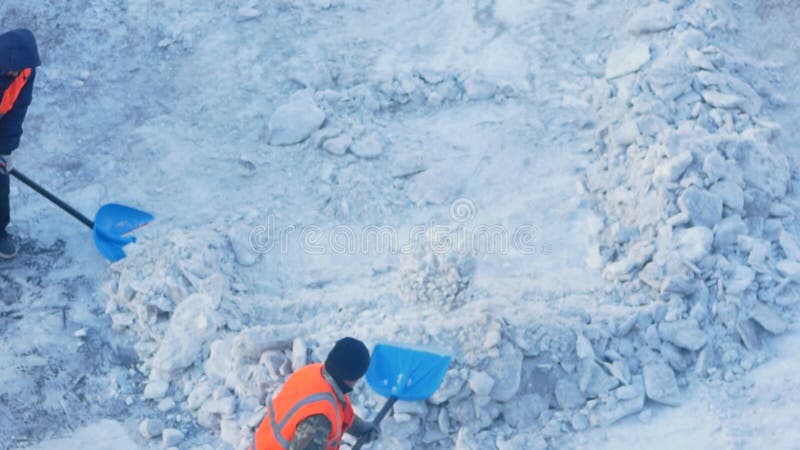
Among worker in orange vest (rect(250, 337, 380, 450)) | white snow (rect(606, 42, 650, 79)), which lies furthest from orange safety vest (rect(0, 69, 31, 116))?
white snow (rect(606, 42, 650, 79))

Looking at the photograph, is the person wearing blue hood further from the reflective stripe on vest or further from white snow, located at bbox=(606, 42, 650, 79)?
white snow, located at bbox=(606, 42, 650, 79)

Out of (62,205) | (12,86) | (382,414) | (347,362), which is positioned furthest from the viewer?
(62,205)

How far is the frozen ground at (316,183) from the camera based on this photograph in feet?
17.1

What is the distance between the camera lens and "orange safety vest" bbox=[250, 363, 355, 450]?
3949mm

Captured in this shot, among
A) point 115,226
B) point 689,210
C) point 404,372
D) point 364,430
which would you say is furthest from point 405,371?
point 115,226

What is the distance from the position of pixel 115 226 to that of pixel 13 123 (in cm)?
95

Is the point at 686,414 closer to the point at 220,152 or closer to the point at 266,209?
the point at 266,209

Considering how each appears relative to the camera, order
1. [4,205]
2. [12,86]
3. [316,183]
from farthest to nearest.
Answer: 1. [316,183]
2. [4,205]
3. [12,86]

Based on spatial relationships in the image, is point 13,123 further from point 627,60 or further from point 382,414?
point 627,60

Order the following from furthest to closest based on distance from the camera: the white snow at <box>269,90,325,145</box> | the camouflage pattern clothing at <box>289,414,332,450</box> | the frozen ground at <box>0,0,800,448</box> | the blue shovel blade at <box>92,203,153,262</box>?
the white snow at <box>269,90,325,145</box>
the blue shovel blade at <box>92,203,153,262</box>
the frozen ground at <box>0,0,800,448</box>
the camouflage pattern clothing at <box>289,414,332,450</box>

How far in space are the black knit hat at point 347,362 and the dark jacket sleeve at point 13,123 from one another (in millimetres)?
3009

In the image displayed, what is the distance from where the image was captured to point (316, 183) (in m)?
6.52

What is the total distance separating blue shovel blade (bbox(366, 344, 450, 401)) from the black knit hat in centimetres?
66

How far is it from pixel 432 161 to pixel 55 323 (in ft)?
9.48
